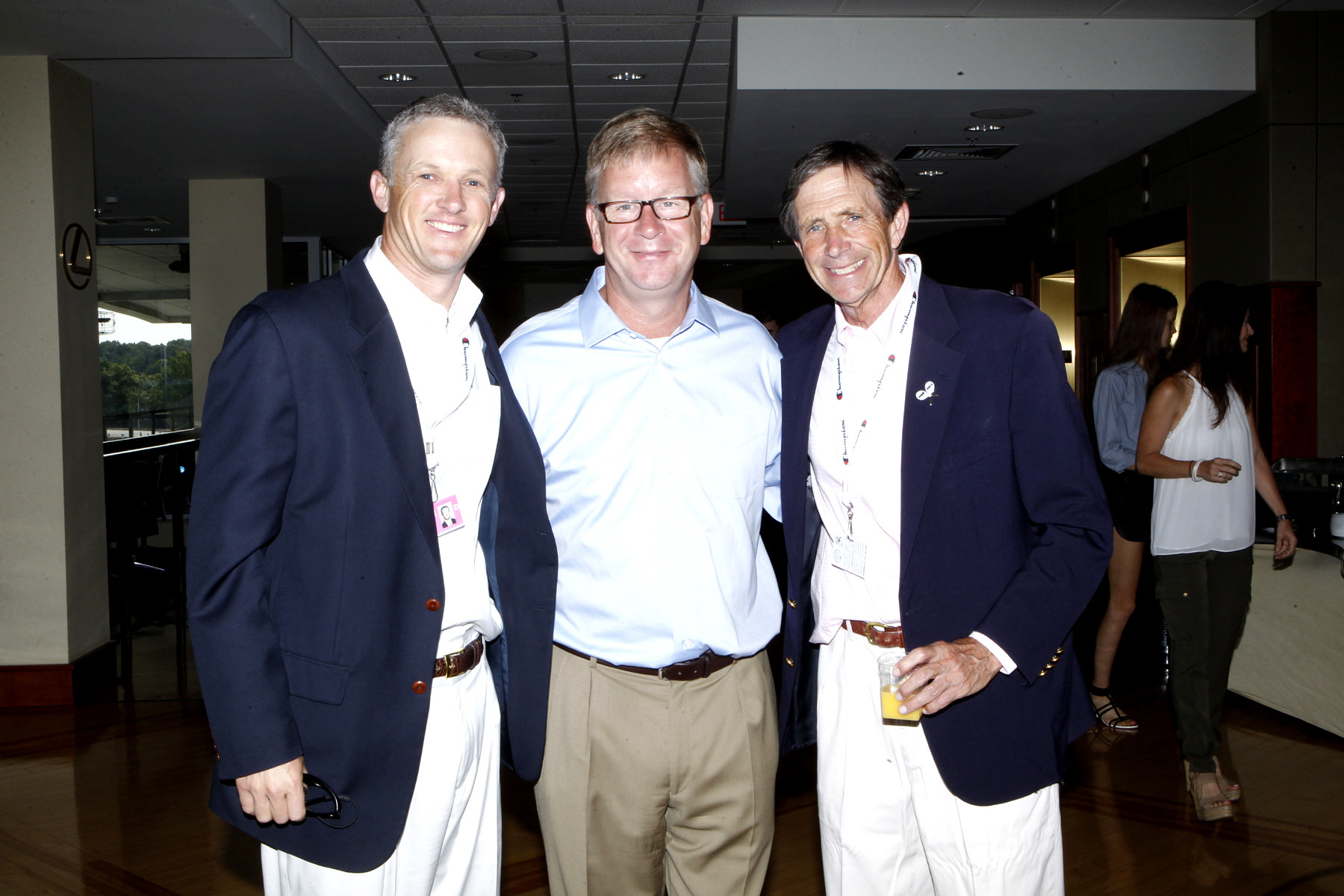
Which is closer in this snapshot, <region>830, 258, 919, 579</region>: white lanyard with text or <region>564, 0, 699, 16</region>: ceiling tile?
<region>830, 258, 919, 579</region>: white lanyard with text

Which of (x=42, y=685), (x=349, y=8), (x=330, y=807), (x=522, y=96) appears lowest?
(x=42, y=685)

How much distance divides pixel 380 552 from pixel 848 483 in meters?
0.82

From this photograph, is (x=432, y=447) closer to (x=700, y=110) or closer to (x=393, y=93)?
(x=393, y=93)

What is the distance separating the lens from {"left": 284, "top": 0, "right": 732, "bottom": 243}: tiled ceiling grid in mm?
5410

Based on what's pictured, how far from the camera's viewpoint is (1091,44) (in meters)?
5.85

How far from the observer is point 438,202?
165 cm

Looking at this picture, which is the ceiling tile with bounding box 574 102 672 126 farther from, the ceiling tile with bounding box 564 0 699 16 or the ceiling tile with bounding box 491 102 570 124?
the ceiling tile with bounding box 564 0 699 16

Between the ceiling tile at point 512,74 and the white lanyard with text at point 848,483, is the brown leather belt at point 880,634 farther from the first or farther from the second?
the ceiling tile at point 512,74

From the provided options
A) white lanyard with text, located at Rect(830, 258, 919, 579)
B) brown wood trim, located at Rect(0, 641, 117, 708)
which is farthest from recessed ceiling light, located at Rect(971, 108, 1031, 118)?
brown wood trim, located at Rect(0, 641, 117, 708)

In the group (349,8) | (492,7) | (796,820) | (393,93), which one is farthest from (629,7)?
(796,820)

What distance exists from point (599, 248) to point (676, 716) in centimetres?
95

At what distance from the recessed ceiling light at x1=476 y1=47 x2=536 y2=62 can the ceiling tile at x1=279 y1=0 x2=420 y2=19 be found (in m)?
0.68

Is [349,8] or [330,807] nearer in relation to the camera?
[330,807]

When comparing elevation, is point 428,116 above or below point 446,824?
above
